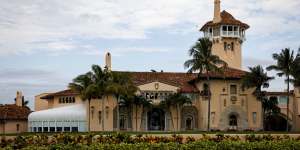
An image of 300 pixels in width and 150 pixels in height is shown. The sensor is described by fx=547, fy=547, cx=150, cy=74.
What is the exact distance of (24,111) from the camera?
259 feet

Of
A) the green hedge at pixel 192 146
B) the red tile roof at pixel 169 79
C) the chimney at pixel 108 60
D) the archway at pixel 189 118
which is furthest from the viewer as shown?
the chimney at pixel 108 60

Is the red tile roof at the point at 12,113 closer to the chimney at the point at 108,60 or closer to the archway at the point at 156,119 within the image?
the chimney at the point at 108,60

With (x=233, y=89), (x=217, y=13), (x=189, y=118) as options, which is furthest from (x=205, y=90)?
(x=217, y=13)

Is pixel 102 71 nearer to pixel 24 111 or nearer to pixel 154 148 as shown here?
pixel 24 111

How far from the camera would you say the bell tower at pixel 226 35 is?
79562 millimetres

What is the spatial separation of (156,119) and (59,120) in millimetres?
13023

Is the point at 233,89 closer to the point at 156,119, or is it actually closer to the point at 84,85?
the point at 156,119

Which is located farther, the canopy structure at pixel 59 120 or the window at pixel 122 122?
the window at pixel 122 122

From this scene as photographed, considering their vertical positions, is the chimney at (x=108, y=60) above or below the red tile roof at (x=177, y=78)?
above

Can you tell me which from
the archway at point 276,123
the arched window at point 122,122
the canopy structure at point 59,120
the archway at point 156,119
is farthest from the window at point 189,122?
the canopy structure at point 59,120

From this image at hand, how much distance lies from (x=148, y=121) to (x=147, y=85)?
5.27 metres

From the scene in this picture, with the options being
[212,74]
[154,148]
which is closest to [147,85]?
[212,74]

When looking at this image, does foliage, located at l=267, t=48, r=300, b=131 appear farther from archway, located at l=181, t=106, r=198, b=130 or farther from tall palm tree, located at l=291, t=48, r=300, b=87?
archway, located at l=181, t=106, r=198, b=130

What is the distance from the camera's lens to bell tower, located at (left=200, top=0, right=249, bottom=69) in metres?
79.6
